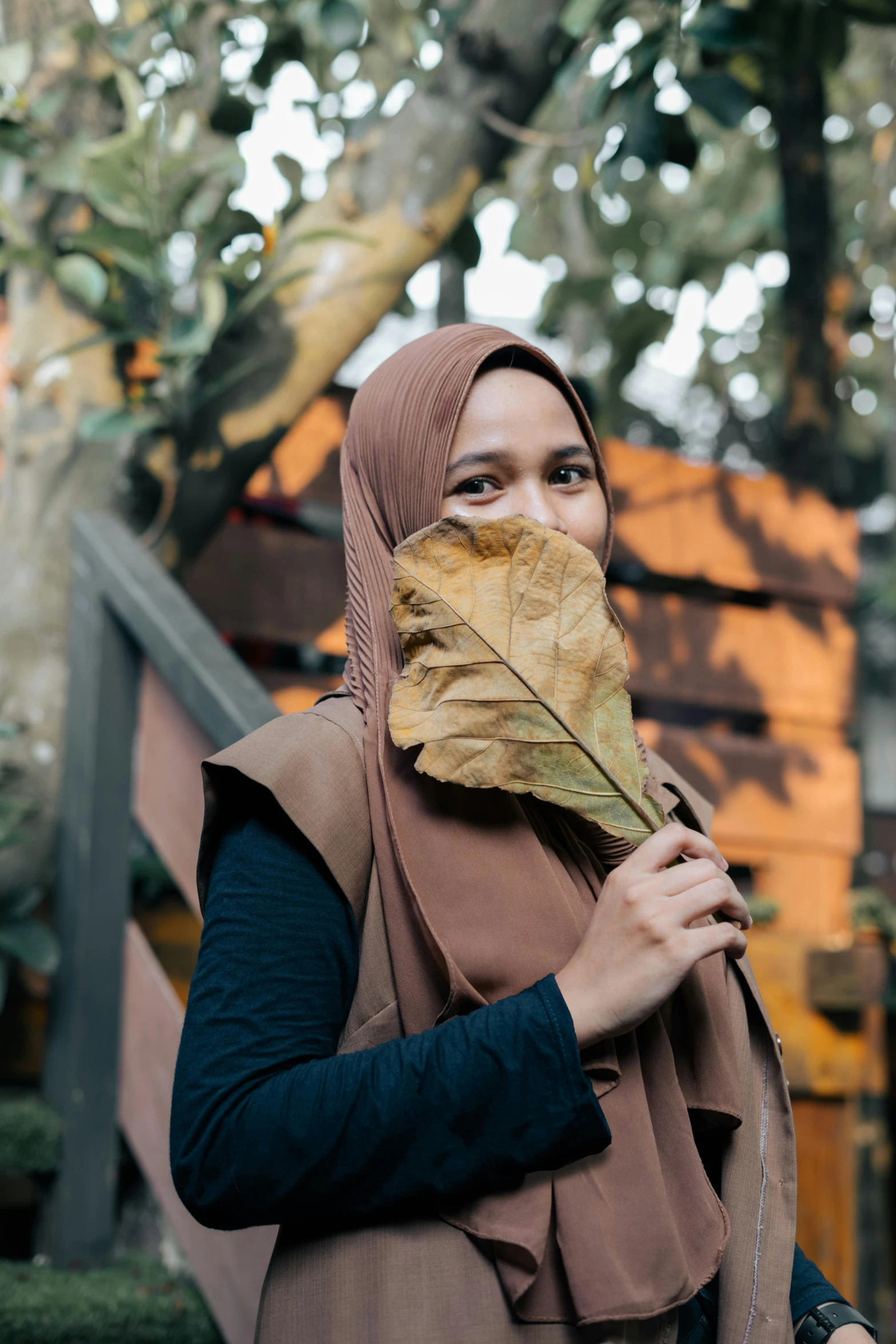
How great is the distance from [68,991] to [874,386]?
5.14 meters

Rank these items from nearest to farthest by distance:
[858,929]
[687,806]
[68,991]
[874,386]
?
[687,806], [68,991], [858,929], [874,386]

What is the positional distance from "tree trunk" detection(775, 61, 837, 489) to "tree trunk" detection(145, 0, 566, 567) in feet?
6.04

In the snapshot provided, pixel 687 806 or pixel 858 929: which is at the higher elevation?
pixel 687 806

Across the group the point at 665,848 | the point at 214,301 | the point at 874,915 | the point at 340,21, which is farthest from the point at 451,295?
the point at 665,848

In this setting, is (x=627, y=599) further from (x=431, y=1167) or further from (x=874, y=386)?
(x=874, y=386)

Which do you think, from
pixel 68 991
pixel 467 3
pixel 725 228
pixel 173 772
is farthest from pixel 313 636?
pixel 725 228

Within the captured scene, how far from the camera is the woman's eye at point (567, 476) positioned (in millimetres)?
1336

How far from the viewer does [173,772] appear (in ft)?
7.03

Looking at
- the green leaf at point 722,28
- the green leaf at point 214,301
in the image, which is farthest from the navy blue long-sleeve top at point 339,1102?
the green leaf at point 722,28

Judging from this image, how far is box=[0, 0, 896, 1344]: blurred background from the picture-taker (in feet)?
7.29

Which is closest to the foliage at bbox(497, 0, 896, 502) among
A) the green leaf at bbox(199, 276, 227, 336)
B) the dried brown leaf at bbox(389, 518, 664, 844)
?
the green leaf at bbox(199, 276, 227, 336)

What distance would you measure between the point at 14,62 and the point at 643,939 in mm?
2377

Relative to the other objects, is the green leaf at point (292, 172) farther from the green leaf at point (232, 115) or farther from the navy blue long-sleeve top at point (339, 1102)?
the navy blue long-sleeve top at point (339, 1102)

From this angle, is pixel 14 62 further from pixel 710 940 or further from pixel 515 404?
pixel 710 940
